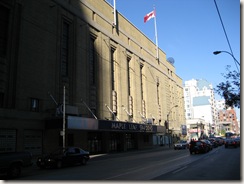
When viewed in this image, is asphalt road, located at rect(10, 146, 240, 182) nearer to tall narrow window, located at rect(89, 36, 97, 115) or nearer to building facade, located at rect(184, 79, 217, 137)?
tall narrow window, located at rect(89, 36, 97, 115)

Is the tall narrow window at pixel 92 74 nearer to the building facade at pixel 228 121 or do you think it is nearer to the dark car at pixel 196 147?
the dark car at pixel 196 147

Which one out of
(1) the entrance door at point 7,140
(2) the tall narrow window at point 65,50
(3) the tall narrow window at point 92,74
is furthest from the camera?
(3) the tall narrow window at point 92,74

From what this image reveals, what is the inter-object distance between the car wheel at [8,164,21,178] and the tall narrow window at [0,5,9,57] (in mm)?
16145

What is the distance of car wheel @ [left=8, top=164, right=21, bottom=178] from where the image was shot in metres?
16.7

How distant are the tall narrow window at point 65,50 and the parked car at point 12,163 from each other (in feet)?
71.8

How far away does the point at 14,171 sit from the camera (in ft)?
55.5

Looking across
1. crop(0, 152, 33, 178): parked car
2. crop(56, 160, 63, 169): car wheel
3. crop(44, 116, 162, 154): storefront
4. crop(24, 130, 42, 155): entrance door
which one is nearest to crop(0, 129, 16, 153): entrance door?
crop(24, 130, 42, 155): entrance door

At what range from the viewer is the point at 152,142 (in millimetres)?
66188

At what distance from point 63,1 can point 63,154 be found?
2439 cm

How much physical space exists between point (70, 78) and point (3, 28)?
11194 millimetres

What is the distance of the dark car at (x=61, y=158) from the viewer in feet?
71.0

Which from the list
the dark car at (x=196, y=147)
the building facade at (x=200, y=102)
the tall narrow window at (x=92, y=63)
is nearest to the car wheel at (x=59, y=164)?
the dark car at (x=196, y=147)

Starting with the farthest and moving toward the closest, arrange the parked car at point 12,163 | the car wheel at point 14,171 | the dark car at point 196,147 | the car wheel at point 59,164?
the dark car at point 196,147 → the car wheel at point 59,164 → the car wheel at point 14,171 → the parked car at point 12,163

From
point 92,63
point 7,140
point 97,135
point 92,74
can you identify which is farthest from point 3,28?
point 97,135
